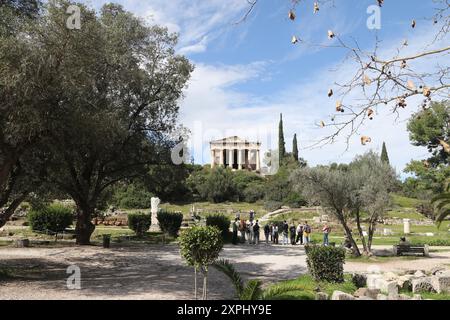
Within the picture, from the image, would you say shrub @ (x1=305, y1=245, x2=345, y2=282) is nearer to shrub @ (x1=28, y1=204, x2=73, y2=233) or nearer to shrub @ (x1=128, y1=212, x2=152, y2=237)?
shrub @ (x1=128, y1=212, x2=152, y2=237)

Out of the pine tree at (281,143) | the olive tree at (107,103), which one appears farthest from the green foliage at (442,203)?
the pine tree at (281,143)

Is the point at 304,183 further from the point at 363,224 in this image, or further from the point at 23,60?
the point at 363,224

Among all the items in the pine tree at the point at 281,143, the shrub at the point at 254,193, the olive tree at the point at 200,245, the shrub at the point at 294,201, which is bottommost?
the olive tree at the point at 200,245

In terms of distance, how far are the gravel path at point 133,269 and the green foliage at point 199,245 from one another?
1638mm

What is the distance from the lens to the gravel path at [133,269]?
12000 mm

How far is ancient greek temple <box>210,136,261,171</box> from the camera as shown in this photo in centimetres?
10106

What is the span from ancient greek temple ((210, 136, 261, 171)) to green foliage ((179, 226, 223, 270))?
8889 cm

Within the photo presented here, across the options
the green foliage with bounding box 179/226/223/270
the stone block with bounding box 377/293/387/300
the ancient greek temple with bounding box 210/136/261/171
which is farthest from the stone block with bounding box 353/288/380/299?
the ancient greek temple with bounding box 210/136/261/171

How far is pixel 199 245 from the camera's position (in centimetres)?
1028

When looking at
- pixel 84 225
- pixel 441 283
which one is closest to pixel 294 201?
pixel 84 225

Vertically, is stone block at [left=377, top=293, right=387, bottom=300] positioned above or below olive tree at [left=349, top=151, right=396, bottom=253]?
below

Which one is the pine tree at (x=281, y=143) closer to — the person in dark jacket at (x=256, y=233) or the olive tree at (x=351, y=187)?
the person in dark jacket at (x=256, y=233)

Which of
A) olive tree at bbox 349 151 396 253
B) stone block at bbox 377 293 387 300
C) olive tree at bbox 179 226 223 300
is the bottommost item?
stone block at bbox 377 293 387 300

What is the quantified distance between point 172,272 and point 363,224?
2963 centimetres
